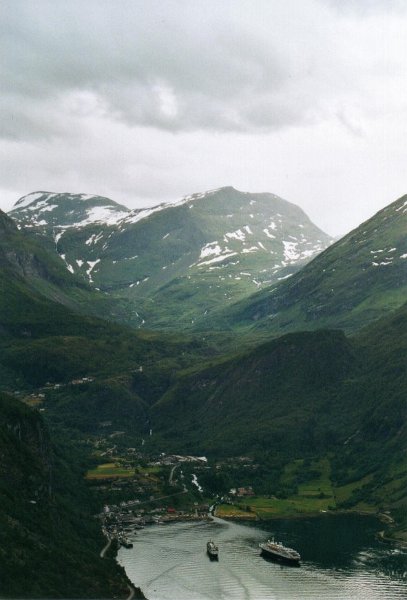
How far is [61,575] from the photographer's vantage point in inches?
7539

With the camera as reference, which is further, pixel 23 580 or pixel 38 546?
pixel 38 546

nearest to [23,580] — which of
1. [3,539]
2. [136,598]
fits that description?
[3,539]

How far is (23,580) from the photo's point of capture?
179000mm

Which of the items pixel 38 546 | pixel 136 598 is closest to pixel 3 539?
pixel 38 546

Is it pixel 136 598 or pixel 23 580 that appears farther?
pixel 136 598

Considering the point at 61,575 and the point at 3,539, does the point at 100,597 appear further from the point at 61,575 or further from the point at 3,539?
the point at 3,539

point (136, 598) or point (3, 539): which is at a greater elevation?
point (3, 539)

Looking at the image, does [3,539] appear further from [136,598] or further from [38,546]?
[136,598]

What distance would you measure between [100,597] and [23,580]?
56.8 feet

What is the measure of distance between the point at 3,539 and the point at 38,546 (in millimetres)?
10848

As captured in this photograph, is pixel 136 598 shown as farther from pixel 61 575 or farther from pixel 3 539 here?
pixel 3 539

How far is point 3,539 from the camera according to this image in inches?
7480

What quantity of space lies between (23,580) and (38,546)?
19.9 metres

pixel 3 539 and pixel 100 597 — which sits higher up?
pixel 3 539
